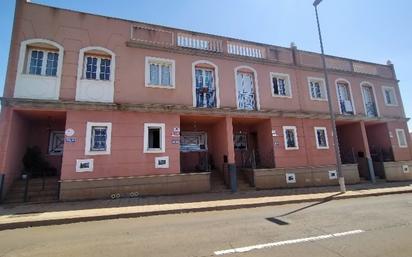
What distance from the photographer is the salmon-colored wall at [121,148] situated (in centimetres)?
1088

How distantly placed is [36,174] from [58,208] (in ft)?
12.9

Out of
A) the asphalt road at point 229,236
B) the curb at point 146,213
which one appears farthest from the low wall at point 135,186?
the asphalt road at point 229,236

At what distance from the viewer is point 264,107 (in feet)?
49.0

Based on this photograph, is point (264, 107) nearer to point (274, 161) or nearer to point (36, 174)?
point (274, 161)

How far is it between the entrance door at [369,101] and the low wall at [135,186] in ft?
46.8

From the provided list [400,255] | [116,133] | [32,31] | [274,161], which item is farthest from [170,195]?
[32,31]

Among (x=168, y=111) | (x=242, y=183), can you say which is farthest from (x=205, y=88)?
(x=242, y=183)

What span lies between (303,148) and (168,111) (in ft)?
29.1

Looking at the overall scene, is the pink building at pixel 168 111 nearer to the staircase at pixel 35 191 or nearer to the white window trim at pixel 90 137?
the white window trim at pixel 90 137

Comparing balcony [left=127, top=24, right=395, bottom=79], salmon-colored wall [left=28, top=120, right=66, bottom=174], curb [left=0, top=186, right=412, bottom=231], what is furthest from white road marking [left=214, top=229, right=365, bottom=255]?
balcony [left=127, top=24, right=395, bottom=79]

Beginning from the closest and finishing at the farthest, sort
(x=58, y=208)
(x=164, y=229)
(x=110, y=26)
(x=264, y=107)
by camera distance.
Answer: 1. (x=164, y=229)
2. (x=58, y=208)
3. (x=110, y=26)
4. (x=264, y=107)

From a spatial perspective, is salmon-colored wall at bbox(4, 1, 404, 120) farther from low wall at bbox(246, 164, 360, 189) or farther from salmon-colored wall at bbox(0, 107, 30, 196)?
low wall at bbox(246, 164, 360, 189)

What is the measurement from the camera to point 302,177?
568 inches

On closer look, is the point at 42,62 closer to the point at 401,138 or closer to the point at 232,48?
the point at 232,48
